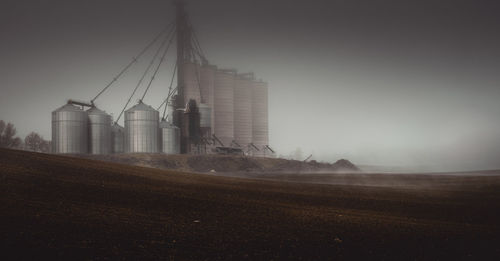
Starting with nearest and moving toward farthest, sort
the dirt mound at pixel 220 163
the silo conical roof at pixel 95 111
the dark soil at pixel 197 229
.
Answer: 1. the dark soil at pixel 197 229
2. the dirt mound at pixel 220 163
3. the silo conical roof at pixel 95 111

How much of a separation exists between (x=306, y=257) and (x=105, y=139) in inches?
2550

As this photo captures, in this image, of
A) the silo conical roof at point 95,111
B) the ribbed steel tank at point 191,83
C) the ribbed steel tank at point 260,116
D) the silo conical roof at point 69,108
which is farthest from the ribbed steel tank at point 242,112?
the silo conical roof at point 69,108

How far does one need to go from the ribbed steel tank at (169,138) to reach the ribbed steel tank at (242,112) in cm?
2470

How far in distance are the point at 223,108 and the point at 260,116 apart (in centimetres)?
1509

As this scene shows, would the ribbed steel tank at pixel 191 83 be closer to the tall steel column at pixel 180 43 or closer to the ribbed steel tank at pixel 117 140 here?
the tall steel column at pixel 180 43

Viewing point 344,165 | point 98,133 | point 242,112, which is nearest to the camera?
point 98,133

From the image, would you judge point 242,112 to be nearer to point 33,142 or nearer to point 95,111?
A: point 95,111

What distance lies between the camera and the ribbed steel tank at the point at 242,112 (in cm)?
9912

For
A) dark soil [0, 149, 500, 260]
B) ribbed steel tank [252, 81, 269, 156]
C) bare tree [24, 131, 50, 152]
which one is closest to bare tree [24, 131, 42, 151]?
bare tree [24, 131, 50, 152]

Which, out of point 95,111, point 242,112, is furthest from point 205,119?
point 95,111

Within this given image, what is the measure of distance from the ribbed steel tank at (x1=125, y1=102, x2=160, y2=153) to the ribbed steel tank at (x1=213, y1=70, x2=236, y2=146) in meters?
24.0

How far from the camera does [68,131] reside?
2532 inches

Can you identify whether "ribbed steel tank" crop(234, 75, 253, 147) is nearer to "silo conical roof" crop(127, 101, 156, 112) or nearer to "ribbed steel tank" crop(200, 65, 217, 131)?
"ribbed steel tank" crop(200, 65, 217, 131)

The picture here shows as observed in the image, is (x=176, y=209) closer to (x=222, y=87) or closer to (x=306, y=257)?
(x=306, y=257)
